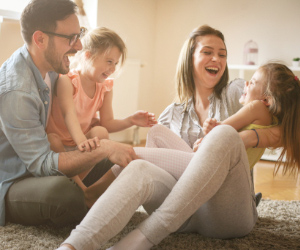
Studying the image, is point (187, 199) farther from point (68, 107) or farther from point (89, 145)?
point (68, 107)

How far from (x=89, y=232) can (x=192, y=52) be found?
3.95ft

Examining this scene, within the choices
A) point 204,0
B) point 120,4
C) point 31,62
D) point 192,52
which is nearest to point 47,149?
point 31,62

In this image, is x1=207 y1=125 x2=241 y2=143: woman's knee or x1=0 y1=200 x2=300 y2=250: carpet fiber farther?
x1=0 y1=200 x2=300 y2=250: carpet fiber

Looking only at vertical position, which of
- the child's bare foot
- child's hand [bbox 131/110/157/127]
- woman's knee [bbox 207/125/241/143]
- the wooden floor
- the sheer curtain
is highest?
the sheer curtain

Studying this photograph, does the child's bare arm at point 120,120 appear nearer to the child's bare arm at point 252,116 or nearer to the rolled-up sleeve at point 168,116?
the rolled-up sleeve at point 168,116

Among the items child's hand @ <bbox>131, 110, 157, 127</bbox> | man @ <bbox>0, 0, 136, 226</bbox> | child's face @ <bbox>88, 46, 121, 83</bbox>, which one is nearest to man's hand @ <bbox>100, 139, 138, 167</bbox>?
man @ <bbox>0, 0, 136, 226</bbox>

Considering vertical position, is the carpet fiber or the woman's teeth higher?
the woman's teeth

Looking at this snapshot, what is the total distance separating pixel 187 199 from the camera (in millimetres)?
1130

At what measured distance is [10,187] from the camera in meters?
1.47

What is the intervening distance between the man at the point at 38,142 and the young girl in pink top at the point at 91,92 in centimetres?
20

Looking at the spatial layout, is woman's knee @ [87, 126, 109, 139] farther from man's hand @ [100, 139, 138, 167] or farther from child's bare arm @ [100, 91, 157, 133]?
man's hand @ [100, 139, 138, 167]

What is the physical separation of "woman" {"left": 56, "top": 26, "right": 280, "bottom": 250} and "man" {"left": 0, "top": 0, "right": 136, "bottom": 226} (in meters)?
0.23

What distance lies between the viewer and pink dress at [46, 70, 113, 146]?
179 cm

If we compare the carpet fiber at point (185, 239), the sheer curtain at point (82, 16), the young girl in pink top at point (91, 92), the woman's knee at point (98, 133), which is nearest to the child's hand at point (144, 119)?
the young girl in pink top at point (91, 92)
